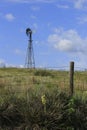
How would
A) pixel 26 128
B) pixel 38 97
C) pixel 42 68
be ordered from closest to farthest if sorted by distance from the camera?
pixel 26 128
pixel 38 97
pixel 42 68

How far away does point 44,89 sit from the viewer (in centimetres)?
1599

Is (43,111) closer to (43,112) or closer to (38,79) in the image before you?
(43,112)

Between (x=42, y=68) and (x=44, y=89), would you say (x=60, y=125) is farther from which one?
(x=42, y=68)

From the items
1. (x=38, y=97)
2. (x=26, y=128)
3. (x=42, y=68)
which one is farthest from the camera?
(x=42, y=68)

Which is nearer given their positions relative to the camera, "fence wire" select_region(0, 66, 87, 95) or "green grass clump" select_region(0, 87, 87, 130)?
"green grass clump" select_region(0, 87, 87, 130)

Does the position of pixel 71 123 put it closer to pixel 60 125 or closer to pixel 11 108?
pixel 60 125

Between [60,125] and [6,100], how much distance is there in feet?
6.08

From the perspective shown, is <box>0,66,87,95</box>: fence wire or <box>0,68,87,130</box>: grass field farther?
<box>0,66,87,95</box>: fence wire

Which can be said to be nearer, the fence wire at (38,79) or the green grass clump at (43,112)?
the green grass clump at (43,112)

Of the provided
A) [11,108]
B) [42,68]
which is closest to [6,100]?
[11,108]

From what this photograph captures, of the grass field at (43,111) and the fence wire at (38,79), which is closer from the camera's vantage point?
the grass field at (43,111)

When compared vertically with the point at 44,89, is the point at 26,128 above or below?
below

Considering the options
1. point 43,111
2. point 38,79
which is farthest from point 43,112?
point 38,79

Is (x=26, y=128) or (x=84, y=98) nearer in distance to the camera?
(x=26, y=128)
